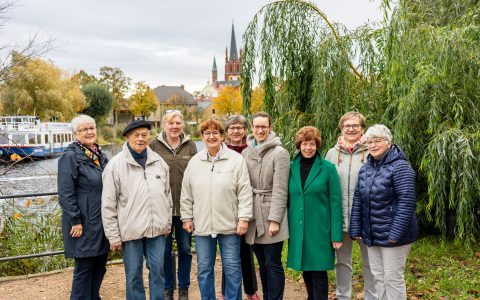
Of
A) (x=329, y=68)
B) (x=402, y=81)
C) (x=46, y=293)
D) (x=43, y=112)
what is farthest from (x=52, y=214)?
(x=43, y=112)

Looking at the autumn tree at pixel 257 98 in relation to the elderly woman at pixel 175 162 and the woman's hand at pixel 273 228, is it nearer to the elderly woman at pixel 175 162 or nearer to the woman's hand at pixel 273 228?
the elderly woman at pixel 175 162

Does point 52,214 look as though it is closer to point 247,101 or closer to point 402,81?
point 247,101

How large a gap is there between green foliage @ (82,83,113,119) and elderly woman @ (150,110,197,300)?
4655cm

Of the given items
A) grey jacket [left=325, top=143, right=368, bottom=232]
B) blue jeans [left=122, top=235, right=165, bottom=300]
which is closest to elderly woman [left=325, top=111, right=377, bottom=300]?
grey jacket [left=325, top=143, right=368, bottom=232]

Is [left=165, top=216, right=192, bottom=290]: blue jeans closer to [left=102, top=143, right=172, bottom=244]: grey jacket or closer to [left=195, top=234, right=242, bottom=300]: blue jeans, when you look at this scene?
[left=195, top=234, right=242, bottom=300]: blue jeans

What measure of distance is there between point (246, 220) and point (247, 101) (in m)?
3.66

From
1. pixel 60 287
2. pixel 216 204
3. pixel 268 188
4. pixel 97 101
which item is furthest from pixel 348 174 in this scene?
pixel 97 101

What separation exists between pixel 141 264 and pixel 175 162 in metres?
0.98

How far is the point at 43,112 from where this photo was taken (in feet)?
118

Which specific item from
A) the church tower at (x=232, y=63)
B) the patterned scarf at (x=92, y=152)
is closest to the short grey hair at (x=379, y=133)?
the patterned scarf at (x=92, y=152)

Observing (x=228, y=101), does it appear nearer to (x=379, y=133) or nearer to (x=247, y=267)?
(x=247, y=267)

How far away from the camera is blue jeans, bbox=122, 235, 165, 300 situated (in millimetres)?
3664

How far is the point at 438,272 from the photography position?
197 inches

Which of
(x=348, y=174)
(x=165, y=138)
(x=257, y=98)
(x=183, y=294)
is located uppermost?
(x=257, y=98)
